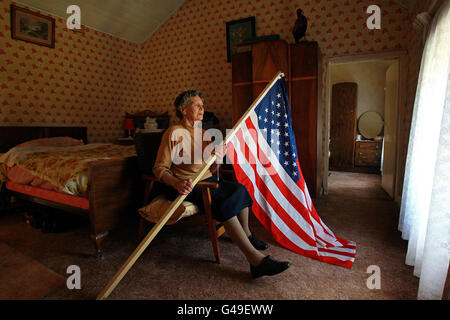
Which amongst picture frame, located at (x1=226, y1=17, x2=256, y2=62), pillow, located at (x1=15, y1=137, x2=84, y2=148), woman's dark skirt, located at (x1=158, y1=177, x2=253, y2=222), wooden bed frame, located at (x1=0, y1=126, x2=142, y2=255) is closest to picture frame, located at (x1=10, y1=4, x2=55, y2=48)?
pillow, located at (x1=15, y1=137, x2=84, y2=148)

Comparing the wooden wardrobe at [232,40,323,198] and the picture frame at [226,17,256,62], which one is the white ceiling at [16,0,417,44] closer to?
the picture frame at [226,17,256,62]

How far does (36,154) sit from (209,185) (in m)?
2.23

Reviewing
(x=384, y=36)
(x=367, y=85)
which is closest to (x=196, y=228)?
(x=384, y=36)

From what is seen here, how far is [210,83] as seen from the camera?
4.58 metres

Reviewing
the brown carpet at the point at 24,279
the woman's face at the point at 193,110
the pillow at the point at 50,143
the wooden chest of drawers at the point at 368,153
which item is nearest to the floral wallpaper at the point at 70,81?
the pillow at the point at 50,143

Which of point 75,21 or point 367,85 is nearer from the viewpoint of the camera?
point 75,21

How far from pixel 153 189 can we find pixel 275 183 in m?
1.11

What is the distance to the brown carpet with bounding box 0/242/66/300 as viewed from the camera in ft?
5.26

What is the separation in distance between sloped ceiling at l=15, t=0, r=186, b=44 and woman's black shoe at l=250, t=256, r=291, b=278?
4636 millimetres

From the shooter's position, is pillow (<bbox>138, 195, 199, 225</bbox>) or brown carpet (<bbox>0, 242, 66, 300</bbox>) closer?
brown carpet (<bbox>0, 242, 66, 300</bbox>)

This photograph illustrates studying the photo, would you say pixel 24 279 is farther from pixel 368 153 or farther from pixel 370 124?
pixel 370 124

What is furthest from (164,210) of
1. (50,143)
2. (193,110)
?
(50,143)

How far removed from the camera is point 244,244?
1.69 metres

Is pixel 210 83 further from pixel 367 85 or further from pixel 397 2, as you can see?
pixel 367 85
